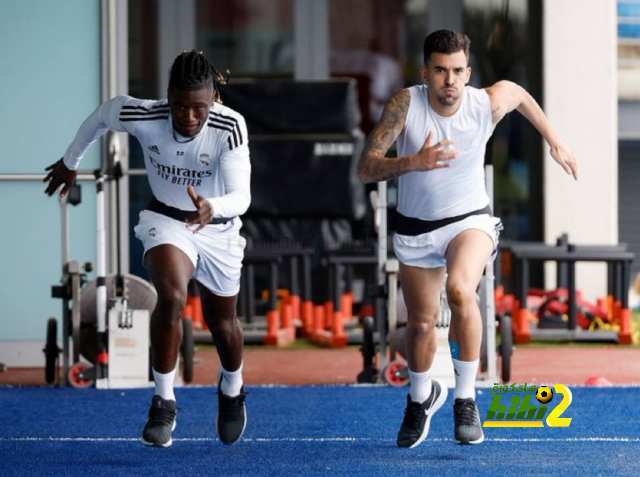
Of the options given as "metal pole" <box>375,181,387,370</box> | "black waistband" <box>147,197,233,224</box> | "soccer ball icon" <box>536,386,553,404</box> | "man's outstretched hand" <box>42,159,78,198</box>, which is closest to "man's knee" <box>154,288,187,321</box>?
"black waistband" <box>147,197,233,224</box>

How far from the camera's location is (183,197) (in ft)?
22.9

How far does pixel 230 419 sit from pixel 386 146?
1619 millimetres

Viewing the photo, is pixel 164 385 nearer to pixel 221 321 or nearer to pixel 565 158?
pixel 221 321

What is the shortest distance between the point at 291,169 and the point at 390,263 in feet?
20.3

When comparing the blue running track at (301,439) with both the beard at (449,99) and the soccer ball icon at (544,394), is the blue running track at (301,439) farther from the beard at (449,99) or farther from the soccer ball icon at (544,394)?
the beard at (449,99)

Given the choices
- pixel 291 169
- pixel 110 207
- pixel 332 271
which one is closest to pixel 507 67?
pixel 291 169

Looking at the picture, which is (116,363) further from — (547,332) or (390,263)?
(547,332)

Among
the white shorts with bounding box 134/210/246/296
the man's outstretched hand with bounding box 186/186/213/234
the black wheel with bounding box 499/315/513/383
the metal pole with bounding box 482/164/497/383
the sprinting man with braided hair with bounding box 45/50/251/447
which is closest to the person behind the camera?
the man's outstretched hand with bounding box 186/186/213/234

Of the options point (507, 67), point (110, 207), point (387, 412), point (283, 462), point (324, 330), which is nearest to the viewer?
point (283, 462)

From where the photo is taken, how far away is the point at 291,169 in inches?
635

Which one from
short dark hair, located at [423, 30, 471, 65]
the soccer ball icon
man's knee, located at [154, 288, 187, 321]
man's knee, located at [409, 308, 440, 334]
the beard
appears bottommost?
the soccer ball icon

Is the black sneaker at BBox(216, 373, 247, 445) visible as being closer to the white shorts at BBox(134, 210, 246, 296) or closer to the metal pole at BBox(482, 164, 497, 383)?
the white shorts at BBox(134, 210, 246, 296)

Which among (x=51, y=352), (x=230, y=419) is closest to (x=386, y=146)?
(x=230, y=419)

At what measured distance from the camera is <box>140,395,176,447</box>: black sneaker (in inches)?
268
